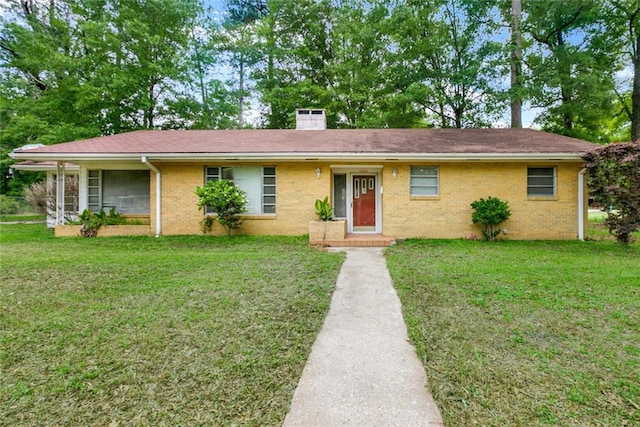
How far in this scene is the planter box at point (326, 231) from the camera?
8867 millimetres

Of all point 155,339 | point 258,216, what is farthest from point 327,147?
point 155,339

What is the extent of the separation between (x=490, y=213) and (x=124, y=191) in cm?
1257

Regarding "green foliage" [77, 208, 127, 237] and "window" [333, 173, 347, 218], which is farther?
"window" [333, 173, 347, 218]

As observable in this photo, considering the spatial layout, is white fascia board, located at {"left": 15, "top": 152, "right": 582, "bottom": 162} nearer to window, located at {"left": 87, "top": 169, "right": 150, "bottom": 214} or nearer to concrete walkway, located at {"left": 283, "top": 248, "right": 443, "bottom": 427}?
window, located at {"left": 87, "top": 169, "right": 150, "bottom": 214}

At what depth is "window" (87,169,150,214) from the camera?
11.2 metres

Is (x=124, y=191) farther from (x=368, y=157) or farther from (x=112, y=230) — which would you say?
(x=368, y=157)

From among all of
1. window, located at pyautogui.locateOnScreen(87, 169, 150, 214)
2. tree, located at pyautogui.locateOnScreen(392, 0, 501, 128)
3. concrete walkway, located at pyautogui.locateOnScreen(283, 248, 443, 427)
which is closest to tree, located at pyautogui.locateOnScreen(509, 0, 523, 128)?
tree, located at pyautogui.locateOnScreen(392, 0, 501, 128)

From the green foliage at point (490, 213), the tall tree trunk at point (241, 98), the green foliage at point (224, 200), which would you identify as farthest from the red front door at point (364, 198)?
the tall tree trunk at point (241, 98)

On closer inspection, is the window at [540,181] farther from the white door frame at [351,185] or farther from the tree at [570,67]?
the tree at [570,67]

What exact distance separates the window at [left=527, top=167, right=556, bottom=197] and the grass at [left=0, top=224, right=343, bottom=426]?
7451mm

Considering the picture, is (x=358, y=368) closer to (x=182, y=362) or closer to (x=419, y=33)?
(x=182, y=362)

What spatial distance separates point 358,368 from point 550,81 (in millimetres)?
17009

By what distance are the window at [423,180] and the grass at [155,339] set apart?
4.90 meters

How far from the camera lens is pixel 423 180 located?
9859 mm
